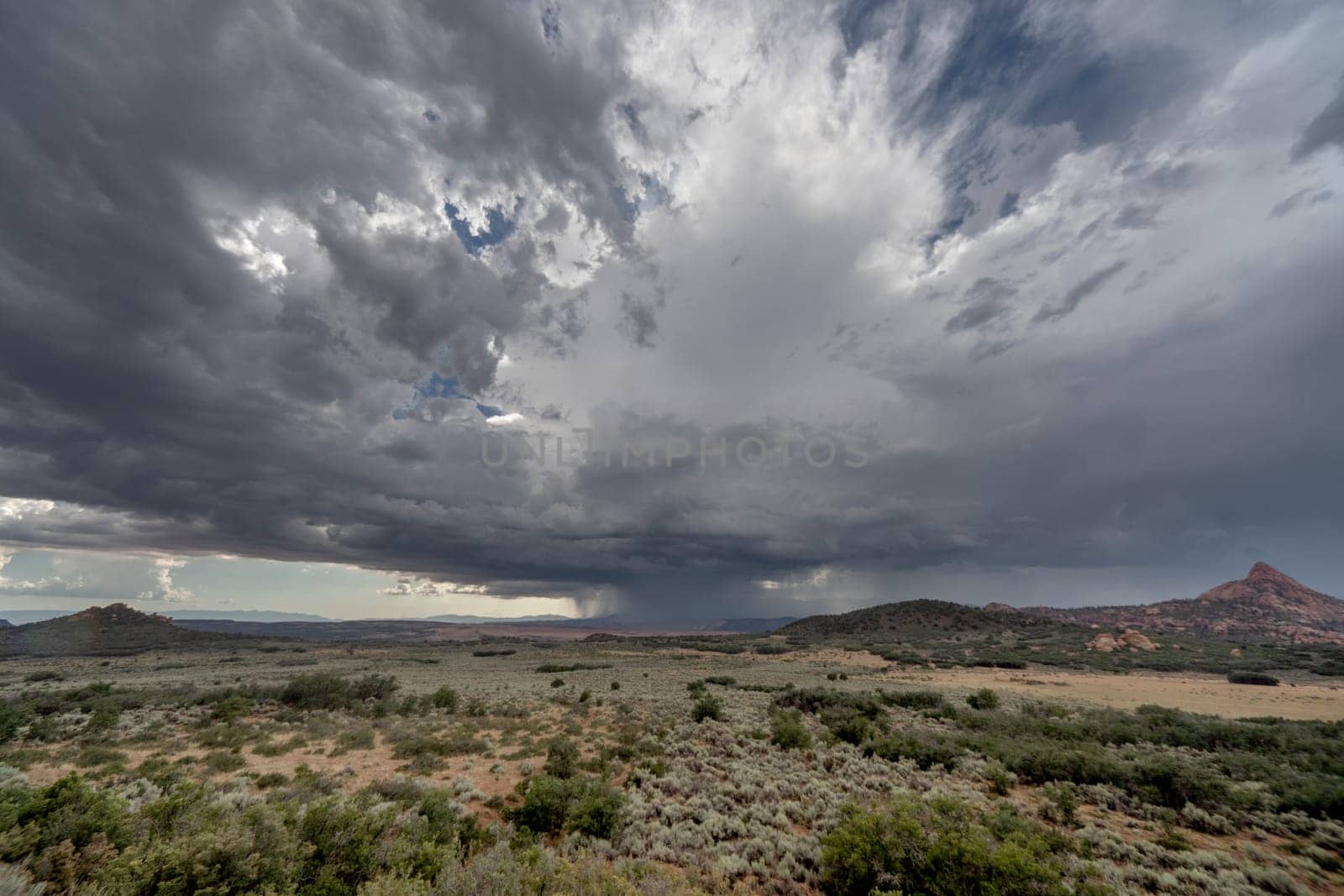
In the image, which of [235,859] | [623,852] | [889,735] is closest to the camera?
[235,859]

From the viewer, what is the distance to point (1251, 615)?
3829 inches

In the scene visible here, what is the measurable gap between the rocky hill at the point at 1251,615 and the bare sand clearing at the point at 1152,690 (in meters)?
60.7

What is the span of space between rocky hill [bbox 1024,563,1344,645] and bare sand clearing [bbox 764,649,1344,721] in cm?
6066

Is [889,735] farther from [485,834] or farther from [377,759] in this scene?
[377,759]

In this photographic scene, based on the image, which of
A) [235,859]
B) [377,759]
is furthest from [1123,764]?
[377,759]

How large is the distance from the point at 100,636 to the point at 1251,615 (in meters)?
225

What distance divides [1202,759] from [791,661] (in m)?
46.8

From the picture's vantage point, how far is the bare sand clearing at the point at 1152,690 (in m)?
28.1

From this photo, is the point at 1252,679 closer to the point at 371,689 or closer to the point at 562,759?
the point at 562,759

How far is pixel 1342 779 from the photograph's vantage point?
41.6 ft

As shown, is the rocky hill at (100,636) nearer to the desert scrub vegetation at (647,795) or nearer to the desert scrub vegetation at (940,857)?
the desert scrub vegetation at (647,795)

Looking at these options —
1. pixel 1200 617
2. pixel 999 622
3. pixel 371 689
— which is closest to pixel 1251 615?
pixel 1200 617

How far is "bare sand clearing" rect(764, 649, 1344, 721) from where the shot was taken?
28.1 metres

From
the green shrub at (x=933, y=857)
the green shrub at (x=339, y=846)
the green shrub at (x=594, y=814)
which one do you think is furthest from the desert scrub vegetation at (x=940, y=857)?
the green shrub at (x=339, y=846)
